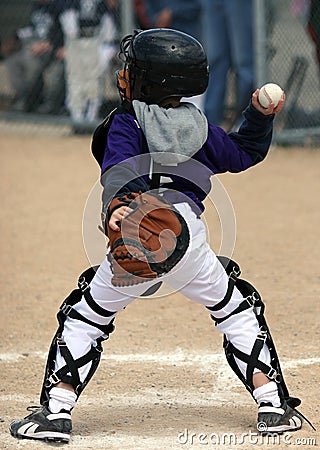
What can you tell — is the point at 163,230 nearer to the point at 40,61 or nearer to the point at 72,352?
the point at 72,352

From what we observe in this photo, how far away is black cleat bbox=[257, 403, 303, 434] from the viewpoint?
11.5 feet

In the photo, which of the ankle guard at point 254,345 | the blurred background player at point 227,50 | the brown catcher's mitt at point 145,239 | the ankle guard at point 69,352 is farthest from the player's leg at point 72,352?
the blurred background player at point 227,50

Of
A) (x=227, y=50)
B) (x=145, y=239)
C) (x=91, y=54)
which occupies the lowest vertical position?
(x=91, y=54)

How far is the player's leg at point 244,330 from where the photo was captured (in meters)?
3.46

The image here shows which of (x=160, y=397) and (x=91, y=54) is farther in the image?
(x=91, y=54)

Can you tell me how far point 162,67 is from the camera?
11.2 ft

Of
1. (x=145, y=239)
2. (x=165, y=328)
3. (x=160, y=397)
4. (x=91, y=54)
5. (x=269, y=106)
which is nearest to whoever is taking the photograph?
(x=145, y=239)

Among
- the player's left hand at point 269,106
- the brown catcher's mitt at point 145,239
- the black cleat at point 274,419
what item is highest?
the player's left hand at point 269,106

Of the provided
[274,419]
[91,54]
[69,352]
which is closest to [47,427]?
[69,352]

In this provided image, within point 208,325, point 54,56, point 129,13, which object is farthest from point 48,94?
point 208,325

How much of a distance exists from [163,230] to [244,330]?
490 mm

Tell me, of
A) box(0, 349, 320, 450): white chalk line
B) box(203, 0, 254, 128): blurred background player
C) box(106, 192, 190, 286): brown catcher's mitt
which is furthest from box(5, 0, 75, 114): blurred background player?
box(106, 192, 190, 286): brown catcher's mitt

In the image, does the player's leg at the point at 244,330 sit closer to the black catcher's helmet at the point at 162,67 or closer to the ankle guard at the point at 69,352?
the ankle guard at the point at 69,352

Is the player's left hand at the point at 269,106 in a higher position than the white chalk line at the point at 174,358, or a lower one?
higher
